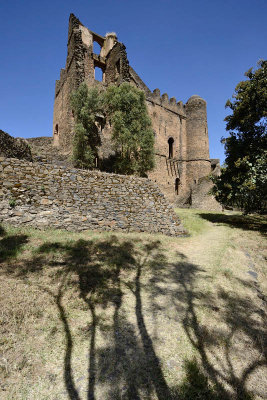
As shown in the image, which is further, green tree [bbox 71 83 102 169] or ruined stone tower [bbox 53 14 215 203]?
ruined stone tower [bbox 53 14 215 203]

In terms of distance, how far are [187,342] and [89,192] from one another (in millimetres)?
6595

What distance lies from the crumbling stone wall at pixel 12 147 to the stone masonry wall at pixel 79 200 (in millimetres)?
1149

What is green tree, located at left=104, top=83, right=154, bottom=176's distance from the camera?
52.9 ft

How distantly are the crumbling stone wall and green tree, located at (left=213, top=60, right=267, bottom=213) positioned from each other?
454 inches

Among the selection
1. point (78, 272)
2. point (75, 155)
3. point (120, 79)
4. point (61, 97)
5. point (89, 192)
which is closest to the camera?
point (78, 272)

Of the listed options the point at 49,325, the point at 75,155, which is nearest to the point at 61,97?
the point at 75,155

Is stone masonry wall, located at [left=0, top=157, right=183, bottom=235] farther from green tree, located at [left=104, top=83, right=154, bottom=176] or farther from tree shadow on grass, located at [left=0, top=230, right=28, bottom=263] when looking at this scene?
green tree, located at [left=104, top=83, right=154, bottom=176]

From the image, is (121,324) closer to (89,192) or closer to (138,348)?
(138,348)

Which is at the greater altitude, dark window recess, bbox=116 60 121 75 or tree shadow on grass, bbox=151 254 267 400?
dark window recess, bbox=116 60 121 75

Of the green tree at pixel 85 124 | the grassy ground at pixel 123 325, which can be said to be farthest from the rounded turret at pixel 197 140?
the grassy ground at pixel 123 325

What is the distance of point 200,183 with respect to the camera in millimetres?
23875

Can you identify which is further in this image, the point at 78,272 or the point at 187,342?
the point at 78,272

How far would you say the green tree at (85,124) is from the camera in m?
16.0

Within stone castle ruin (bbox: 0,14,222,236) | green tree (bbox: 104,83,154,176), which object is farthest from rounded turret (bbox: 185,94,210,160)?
stone castle ruin (bbox: 0,14,222,236)
